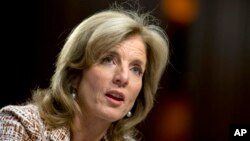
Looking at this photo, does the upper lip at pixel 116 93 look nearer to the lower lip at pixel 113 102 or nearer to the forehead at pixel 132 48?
the lower lip at pixel 113 102

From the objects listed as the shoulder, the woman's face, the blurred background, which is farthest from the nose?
the blurred background

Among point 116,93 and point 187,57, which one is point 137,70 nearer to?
point 116,93

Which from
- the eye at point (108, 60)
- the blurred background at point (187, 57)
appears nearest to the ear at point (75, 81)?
the eye at point (108, 60)

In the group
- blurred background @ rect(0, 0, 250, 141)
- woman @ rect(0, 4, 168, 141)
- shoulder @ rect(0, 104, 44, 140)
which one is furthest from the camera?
blurred background @ rect(0, 0, 250, 141)

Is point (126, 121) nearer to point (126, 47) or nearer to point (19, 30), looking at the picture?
point (126, 47)

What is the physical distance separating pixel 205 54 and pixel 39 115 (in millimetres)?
1272

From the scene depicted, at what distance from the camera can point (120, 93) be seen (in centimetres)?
144

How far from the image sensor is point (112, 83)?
1.42 metres

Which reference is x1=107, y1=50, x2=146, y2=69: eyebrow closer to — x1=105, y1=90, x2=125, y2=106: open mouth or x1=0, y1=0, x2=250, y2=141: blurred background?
x1=105, y1=90, x2=125, y2=106: open mouth

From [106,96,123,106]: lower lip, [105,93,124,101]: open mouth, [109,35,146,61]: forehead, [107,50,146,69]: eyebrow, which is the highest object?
[109,35,146,61]: forehead

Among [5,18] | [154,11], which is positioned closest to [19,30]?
[5,18]

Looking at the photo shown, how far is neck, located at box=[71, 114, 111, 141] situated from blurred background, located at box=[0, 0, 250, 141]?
2.96ft

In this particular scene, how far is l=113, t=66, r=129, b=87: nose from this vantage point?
1.42 m

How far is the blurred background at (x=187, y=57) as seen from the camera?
93.3 inches
